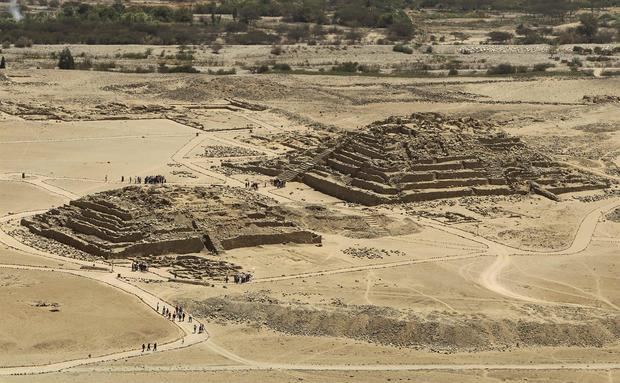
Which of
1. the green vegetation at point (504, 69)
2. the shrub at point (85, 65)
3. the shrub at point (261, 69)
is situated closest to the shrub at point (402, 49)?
the green vegetation at point (504, 69)

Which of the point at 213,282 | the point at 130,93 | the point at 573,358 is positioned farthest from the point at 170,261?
the point at 130,93

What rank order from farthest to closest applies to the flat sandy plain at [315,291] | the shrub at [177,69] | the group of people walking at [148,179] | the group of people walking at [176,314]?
the shrub at [177,69]
the group of people walking at [148,179]
the group of people walking at [176,314]
the flat sandy plain at [315,291]

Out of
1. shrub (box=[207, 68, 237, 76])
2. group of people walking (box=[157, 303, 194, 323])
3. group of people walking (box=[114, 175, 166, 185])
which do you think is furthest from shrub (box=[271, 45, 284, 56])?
group of people walking (box=[157, 303, 194, 323])

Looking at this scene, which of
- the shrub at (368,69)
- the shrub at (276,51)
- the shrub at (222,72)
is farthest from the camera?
Answer: the shrub at (276,51)

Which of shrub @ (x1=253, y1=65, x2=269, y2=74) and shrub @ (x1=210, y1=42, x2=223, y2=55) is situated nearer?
shrub @ (x1=253, y1=65, x2=269, y2=74)

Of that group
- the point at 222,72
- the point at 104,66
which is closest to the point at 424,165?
the point at 222,72

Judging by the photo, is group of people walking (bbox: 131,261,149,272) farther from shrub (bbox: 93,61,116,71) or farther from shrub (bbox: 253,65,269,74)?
shrub (bbox: 253,65,269,74)

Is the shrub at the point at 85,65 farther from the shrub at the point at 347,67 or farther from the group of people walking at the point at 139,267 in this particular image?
the group of people walking at the point at 139,267

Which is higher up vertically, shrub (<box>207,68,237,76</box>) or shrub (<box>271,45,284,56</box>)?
shrub (<box>207,68,237,76</box>)
